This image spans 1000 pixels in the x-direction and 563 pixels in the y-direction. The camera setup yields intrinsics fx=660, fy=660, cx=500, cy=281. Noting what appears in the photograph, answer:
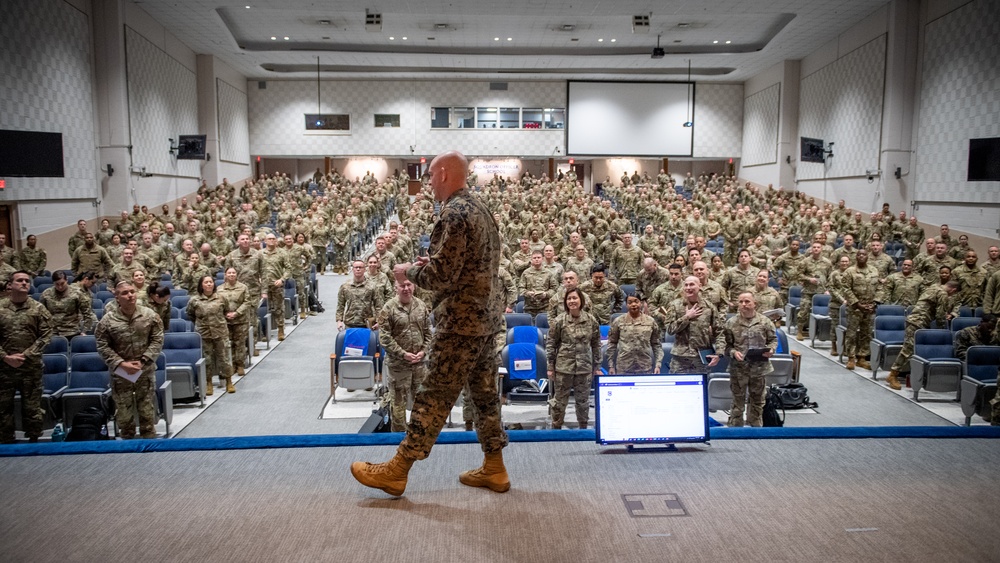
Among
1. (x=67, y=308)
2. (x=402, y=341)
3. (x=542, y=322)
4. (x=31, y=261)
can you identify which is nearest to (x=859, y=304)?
(x=542, y=322)

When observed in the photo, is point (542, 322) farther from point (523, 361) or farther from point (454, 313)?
point (454, 313)

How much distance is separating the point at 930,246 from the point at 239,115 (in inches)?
1135

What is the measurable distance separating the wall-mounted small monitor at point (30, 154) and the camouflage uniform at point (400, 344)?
11447 millimetres

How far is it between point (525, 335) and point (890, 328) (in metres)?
5.35

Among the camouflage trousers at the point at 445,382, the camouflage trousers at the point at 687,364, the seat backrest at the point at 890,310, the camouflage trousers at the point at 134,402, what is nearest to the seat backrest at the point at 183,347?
the camouflage trousers at the point at 134,402

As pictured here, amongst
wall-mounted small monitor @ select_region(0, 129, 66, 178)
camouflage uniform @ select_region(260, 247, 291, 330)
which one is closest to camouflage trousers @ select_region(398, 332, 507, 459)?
camouflage uniform @ select_region(260, 247, 291, 330)

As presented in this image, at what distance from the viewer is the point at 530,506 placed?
290 centimetres

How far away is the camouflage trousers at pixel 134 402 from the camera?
6383mm

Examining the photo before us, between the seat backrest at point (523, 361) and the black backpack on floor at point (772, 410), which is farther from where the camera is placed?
the seat backrest at point (523, 361)

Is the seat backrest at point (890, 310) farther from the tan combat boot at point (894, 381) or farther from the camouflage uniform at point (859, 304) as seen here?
the tan combat boot at point (894, 381)

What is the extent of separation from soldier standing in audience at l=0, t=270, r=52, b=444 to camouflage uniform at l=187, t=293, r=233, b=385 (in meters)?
2.08

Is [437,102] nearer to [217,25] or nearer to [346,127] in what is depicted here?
[346,127]

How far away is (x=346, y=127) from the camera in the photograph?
32.9 m

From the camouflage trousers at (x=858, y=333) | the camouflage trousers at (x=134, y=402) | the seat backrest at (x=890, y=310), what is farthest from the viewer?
the camouflage trousers at (x=858, y=333)
